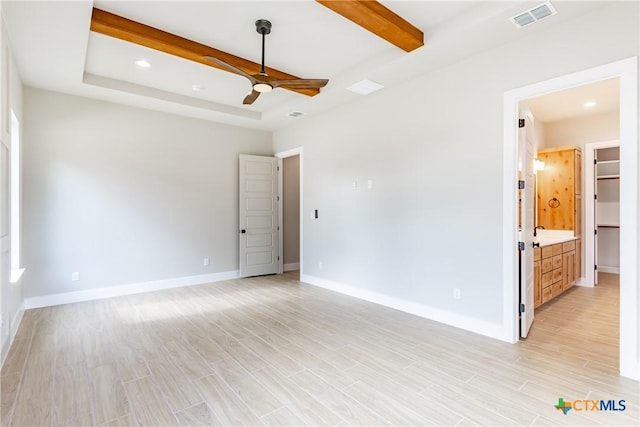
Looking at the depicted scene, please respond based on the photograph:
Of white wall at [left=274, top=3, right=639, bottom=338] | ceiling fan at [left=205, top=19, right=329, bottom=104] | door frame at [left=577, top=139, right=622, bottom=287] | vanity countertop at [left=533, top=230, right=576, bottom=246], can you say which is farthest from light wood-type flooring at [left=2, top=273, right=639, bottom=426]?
ceiling fan at [left=205, top=19, right=329, bottom=104]

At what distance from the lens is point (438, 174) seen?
3646 mm

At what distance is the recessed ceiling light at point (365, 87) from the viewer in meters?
4.02

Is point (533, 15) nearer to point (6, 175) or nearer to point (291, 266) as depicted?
point (6, 175)

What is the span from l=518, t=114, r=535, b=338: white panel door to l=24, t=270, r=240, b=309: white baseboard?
4519mm

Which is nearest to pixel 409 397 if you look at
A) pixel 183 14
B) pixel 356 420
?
pixel 356 420

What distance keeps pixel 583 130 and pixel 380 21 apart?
16.1ft

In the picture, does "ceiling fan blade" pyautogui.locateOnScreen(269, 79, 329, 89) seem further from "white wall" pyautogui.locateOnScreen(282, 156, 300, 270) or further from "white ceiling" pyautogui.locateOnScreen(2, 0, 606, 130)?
"white wall" pyautogui.locateOnScreen(282, 156, 300, 270)

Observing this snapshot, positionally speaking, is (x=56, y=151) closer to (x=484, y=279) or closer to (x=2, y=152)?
(x=2, y=152)

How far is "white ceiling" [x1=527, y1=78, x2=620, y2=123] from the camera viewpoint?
4.34 m

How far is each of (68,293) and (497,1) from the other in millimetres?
5870

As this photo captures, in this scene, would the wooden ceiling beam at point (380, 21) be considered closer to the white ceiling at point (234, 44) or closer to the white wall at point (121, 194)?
the white ceiling at point (234, 44)

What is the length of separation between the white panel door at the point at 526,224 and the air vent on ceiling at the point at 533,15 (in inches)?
34.8

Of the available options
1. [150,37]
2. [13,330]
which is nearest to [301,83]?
[150,37]

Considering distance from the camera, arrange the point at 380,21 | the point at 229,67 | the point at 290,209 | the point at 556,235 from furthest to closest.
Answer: the point at 290,209
the point at 556,235
the point at 229,67
the point at 380,21
